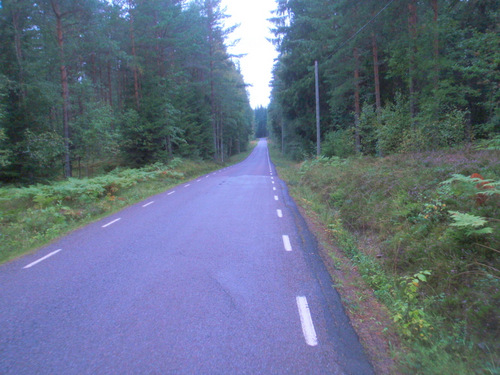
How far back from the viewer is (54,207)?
10422mm

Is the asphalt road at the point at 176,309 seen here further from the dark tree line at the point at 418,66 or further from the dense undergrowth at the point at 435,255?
the dark tree line at the point at 418,66

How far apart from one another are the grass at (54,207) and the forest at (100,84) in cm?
394

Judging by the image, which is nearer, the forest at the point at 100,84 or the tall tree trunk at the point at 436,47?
the tall tree trunk at the point at 436,47

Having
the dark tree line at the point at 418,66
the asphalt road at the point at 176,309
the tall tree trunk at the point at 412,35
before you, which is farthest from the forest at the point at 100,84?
the tall tree trunk at the point at 412,35

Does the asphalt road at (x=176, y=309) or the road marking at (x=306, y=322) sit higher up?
the asphalt road at (x=176, y=309)

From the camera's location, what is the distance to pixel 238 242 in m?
6.99

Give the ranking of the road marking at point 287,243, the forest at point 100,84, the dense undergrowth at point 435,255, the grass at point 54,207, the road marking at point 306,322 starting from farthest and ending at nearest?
the forest at point 100,84
the grass at point 54,207
the road marking at point 287,243
the road marking at point 306,322
the dense undergrowth at point 435,255

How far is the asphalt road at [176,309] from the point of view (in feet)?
9.93

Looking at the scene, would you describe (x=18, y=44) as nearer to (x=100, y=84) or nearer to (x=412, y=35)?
(x=100, y=84)

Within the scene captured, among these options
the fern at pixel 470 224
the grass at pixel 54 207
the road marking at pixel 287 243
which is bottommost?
the road marking at pixel 287 243

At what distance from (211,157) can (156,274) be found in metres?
37.2

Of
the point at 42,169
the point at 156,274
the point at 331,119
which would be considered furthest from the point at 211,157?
the point at 156,274

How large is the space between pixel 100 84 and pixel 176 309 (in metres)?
24.9

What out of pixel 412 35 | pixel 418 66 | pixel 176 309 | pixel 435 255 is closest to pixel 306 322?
pixel 176 309
